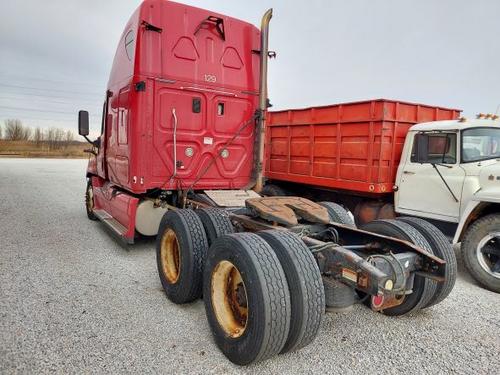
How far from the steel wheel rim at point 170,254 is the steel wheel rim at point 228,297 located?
108cm

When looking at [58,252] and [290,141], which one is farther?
[290,141]

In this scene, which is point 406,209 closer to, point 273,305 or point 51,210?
point 273,305

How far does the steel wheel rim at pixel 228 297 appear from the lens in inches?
117

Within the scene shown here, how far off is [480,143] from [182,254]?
4572 millimetres

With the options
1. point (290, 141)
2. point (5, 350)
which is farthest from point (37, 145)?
point (5, 350)

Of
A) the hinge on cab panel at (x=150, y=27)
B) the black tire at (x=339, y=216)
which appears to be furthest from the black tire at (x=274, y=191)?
the hinge on cab panel at (x=150, y=27)

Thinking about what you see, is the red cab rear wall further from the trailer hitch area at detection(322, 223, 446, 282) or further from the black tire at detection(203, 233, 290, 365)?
the black tire at detection(203, 233, 290, 365)

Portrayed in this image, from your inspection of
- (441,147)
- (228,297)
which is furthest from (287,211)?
(441,147)

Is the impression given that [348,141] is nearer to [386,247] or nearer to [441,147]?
[441,147]

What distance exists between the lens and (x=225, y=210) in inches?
178

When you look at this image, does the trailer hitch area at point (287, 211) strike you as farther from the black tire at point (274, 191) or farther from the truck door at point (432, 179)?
the black tire at point (274, 191)

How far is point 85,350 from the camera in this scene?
114 inches

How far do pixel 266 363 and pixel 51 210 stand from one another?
7.92 meters

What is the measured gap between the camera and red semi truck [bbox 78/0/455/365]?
2645mm
